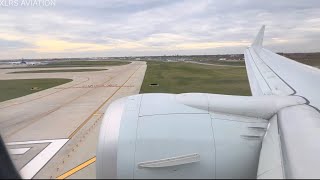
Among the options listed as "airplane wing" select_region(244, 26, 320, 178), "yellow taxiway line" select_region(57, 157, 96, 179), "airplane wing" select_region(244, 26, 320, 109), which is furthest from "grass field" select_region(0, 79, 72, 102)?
"airplane wing" select_region(244, 26, 320, 178)

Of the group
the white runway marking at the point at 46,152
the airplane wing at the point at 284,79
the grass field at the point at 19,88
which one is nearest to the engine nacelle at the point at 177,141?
the airplane wing at the point at 284,79

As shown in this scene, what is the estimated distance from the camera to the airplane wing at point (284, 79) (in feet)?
18.8

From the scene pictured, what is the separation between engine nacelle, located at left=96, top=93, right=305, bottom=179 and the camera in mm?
3025

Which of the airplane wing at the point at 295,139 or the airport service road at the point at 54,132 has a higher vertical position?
the airplane wing at the point at 295,139

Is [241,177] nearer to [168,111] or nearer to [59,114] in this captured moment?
[168,111]

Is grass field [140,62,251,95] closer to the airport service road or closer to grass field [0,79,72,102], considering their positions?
the airport service road

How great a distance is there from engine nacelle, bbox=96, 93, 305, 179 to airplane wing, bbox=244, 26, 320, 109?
1.63 metres

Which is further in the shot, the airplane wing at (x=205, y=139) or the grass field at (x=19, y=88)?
the grass field at (x=19, y=88)

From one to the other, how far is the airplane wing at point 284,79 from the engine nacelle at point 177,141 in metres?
1.63

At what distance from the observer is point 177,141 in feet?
10.3

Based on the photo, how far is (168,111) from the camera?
3576 millimetres

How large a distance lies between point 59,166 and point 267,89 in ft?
19.0

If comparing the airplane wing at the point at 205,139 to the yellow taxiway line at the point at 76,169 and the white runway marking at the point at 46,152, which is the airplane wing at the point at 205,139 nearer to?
the yellow taxiway line at the point at 76,169

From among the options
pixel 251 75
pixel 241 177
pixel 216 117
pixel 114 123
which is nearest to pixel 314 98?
pixel 216 117
